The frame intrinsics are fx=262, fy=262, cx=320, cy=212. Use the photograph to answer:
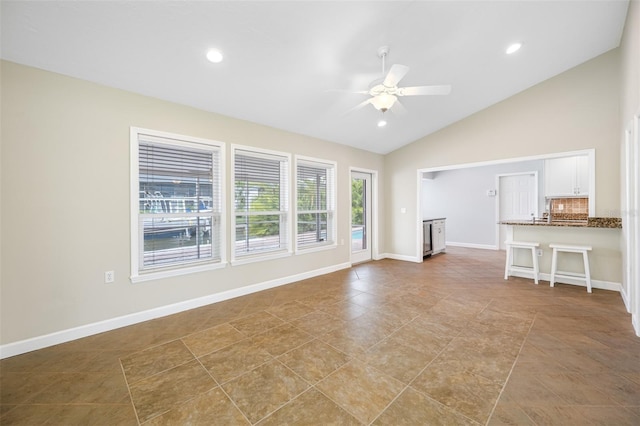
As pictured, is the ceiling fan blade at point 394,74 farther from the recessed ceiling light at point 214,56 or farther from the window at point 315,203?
the window at point 315,203

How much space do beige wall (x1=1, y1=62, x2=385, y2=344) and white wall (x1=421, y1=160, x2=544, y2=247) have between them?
22.6 feet

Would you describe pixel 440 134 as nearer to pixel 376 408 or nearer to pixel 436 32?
pixel 436 32

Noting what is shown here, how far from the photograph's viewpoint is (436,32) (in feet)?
9.30

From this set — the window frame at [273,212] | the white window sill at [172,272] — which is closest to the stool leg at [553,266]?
the window frame at [273,212]

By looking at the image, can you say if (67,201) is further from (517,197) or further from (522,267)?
(517,197)

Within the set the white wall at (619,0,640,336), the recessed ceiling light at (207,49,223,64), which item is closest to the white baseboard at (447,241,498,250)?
the white wall at (619,0,640,336)

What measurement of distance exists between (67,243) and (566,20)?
5.99m

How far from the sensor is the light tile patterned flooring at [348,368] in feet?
5.47

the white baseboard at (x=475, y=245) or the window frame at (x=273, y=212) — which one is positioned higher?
the window frame at (x=273, y=212)

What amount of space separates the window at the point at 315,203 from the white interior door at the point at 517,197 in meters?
5.38

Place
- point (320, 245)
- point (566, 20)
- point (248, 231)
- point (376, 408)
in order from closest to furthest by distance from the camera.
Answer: point (376, 408) < point (566, 20) < point (248, 231) < point (320, 245)

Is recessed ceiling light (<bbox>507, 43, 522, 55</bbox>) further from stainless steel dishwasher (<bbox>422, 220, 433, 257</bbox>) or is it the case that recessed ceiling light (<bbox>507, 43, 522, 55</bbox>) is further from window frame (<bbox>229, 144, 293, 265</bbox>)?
stainless steel dishwasher (<bbox>422, 220, 433, 257</bbox>)

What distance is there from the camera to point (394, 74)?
2.36 m

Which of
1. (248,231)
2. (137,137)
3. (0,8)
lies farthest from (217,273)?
(0,8)
